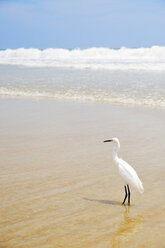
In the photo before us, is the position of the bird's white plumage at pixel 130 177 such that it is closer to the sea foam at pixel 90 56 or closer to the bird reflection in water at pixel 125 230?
the bird reflection in water at pixel 125 230

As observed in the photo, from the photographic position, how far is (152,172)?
491 centimetres

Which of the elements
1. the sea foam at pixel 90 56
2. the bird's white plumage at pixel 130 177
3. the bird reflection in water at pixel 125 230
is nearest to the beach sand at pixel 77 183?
the bird reflection in water at pixel 125 230

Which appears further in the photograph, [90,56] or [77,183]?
[90,56]

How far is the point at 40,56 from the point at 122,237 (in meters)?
44.3

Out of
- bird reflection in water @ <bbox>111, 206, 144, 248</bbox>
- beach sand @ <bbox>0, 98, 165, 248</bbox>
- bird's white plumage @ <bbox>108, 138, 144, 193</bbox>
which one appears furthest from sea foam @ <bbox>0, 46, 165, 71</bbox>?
bird reflection in water @ <bbox>111, 206, 144, 248</bbox>

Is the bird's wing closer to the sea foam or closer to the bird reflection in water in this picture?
the bird reflection in water

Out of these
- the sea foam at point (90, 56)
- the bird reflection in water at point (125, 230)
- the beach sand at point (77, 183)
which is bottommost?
the bird reflection in water at point (125, 230)

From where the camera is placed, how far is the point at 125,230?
3.36 m

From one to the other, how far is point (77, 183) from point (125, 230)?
1269mm

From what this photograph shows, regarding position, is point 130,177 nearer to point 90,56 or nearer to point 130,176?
point 130,176

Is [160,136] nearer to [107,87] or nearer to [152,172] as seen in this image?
[152,172]

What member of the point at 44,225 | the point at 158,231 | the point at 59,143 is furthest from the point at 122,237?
the point at 59,143

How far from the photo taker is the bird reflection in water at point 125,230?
313 centimetres

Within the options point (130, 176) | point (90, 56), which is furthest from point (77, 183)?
point (90, 56)
